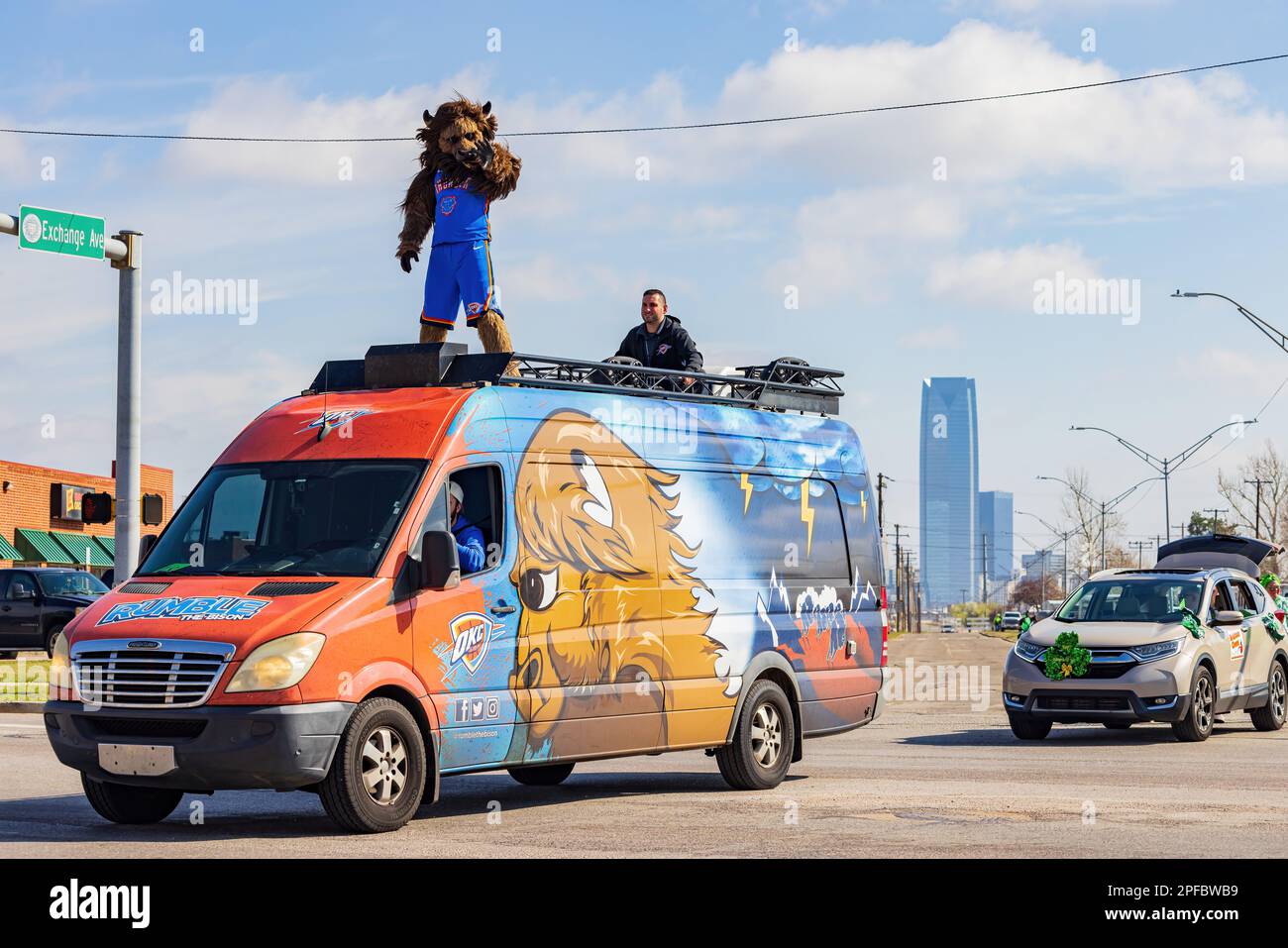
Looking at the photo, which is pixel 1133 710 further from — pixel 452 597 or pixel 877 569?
pixel 452 597

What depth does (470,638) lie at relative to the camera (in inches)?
421

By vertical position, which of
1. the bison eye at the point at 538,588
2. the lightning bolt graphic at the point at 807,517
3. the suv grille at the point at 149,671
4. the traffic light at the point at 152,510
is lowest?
the suv grille at the point at 149,671

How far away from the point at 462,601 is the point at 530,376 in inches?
73.7

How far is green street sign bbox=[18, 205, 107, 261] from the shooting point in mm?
21703

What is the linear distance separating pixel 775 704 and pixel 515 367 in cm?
349

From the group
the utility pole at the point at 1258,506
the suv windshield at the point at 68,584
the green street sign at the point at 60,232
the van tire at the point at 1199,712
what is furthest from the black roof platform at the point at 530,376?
the utility pole at the point at 1258,506

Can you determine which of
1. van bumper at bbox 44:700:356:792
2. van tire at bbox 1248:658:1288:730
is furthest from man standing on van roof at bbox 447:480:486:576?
van tire at bbox 1248:658:1288:730

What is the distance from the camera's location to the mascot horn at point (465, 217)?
1416 cm

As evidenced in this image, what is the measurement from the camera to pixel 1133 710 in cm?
1766

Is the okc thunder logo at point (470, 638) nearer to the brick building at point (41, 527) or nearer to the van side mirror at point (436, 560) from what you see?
the van side mirror at point (436, 560)

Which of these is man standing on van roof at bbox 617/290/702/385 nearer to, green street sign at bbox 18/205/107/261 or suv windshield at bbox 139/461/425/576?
suv windshield at bbox 139/461/425/576

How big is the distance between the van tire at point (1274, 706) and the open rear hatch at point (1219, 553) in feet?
17.9

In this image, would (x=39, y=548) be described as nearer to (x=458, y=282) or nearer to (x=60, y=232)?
(x=60, y=232)

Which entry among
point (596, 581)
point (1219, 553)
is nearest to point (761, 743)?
point (596, 581)
